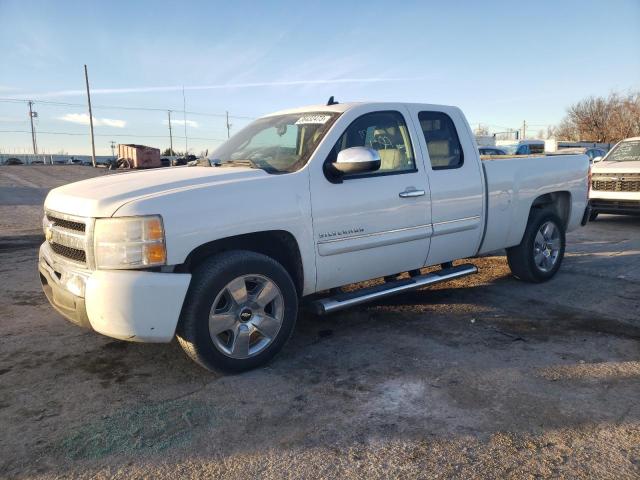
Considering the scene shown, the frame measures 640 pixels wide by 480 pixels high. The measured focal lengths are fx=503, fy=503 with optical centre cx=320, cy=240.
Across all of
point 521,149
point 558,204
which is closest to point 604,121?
point 521,149

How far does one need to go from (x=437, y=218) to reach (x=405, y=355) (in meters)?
1.33

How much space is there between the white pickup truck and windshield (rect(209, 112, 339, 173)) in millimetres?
16

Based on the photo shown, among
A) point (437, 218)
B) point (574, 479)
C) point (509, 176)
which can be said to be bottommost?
point (574, 479)

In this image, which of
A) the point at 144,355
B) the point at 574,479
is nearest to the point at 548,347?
the point at 574,479

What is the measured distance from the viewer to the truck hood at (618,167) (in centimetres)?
974

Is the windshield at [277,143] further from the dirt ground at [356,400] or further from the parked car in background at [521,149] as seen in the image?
the parked car in background at [521,149]

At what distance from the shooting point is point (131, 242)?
118 inches

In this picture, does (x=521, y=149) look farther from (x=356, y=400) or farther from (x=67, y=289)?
(x=67, y=289)

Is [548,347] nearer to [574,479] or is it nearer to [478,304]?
[478,304]

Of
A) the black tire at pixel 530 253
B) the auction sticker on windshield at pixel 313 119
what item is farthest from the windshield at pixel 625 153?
the auction sticker on windshield at pixel 313 119

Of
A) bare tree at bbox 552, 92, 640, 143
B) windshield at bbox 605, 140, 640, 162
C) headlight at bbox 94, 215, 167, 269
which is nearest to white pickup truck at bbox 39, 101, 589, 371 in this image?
headlight at bbox 94, 215, 167, 269

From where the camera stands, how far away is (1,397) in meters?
3.14

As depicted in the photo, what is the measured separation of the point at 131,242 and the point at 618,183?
996 centimetres

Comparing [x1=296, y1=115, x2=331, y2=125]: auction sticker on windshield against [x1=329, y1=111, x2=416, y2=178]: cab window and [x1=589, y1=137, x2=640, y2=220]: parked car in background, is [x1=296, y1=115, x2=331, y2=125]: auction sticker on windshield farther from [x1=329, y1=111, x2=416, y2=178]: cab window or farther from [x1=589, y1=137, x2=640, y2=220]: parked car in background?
[x1=589, y1=137, x2=640, y2=220]: parked car in background
